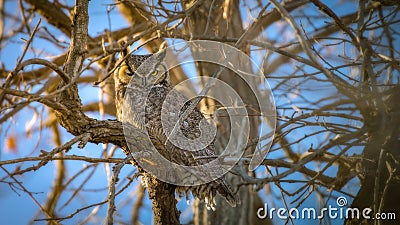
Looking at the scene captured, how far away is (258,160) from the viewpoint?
2.20m

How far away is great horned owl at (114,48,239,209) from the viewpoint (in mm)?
2359

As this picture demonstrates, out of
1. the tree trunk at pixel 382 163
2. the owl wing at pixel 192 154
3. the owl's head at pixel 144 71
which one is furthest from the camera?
the owl's head at pixel 144 71

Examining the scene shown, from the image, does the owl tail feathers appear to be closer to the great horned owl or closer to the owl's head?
the great horned owl

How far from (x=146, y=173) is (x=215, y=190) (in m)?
0.38

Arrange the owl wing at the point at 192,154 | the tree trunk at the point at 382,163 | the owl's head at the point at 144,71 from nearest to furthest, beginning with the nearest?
the tree trunk at the point at 382,163 < the owl wing at the point at 192,154 < the owl's head at the point at 144,71

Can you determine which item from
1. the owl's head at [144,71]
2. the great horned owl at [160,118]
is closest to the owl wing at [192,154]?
the great horned owl at [160,118]

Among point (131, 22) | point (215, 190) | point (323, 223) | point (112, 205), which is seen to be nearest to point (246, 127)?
point (215, 190)

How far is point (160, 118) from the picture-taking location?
8.57ft

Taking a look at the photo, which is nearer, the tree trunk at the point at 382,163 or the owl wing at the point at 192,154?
the tree trunk at the point at 382,163

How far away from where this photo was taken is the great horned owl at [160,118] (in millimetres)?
2359

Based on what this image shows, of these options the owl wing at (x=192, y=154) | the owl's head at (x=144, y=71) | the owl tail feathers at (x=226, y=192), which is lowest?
the owl tail feathers at (x=226, y=192)

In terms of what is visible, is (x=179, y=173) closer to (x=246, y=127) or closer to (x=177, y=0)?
(x=246, y=127)

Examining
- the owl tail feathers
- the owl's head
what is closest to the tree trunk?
the owl tail feathers

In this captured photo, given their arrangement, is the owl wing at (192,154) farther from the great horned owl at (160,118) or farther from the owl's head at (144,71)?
the owl's head at (144,71)
